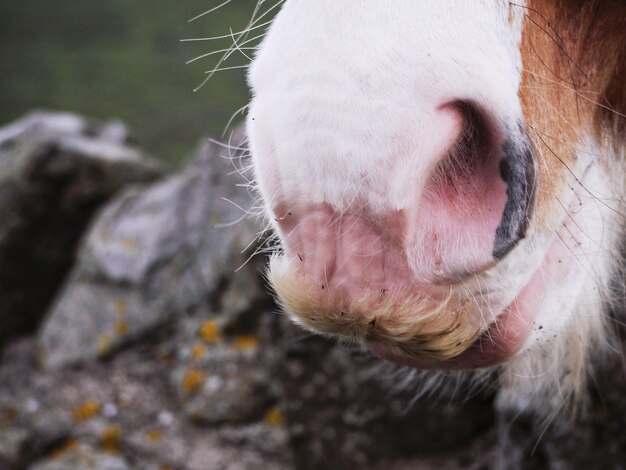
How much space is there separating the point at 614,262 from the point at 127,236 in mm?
1799

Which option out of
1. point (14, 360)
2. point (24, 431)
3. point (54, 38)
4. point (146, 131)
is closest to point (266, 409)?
point (24, 431)

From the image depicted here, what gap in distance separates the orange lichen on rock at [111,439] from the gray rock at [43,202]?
0.77 meters

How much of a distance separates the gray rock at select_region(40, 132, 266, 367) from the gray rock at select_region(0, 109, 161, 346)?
0.56ft

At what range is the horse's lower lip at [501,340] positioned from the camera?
976mm

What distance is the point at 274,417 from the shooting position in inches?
83.9

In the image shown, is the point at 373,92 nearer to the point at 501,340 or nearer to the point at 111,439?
the point at 501,340

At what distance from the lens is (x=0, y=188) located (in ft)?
8.85

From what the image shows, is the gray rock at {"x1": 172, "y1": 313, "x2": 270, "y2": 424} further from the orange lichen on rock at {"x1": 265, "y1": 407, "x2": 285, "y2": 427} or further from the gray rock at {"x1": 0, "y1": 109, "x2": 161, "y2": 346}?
the gray rock at {"x1": 0, "y1": 109, "x2": 161, "y2": 346}

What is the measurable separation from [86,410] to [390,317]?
1.71 m

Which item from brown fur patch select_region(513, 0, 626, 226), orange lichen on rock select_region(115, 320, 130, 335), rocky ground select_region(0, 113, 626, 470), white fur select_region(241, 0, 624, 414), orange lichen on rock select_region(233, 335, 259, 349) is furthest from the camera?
orange lichen on rock select_region(115, 320, 130, 335)

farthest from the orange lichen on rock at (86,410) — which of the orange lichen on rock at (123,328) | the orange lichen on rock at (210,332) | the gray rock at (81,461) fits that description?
the orange lichen on rock at (210,332)

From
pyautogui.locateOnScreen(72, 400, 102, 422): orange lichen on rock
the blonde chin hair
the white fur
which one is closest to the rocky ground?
pyautogui.locateOnScreen(72, 400, 102, 422): orange lichen on rock

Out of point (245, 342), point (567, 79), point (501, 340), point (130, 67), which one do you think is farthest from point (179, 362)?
point (130, 67)

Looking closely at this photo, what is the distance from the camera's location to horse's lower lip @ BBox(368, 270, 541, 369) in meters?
0.98
